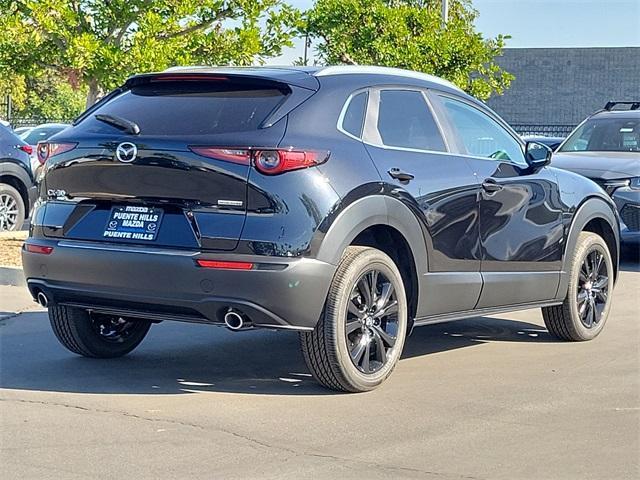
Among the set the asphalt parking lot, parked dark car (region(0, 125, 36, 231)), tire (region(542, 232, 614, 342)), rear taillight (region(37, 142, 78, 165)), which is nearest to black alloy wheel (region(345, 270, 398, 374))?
the asphalt parking lot

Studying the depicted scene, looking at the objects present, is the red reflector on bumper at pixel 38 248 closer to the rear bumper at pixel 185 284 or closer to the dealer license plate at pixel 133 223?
the rear bumper at pixel 185 284

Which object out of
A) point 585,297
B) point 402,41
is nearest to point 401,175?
point 585,297

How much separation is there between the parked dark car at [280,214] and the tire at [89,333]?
0.01 metres

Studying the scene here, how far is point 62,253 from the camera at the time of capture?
21.8ft

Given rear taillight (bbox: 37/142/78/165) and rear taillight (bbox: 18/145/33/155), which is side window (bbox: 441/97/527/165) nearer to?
rear taillight (bbox: 37/142/78/165)

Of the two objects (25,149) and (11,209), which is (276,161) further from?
(11,209)

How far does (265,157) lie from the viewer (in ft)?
20.5

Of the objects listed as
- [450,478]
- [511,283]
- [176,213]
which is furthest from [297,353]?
[450,478]

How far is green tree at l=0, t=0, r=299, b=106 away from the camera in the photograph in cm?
1303

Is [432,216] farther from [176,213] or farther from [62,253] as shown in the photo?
[62,253]

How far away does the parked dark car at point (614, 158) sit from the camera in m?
13.5

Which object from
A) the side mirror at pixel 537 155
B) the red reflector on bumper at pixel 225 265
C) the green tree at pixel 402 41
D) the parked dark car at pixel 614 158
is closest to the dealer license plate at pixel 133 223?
the red reflector on bumper at pixel 225 265

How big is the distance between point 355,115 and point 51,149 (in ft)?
5.71

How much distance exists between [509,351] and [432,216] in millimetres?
1682
